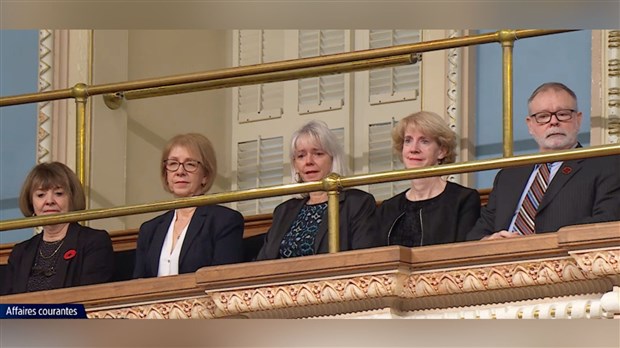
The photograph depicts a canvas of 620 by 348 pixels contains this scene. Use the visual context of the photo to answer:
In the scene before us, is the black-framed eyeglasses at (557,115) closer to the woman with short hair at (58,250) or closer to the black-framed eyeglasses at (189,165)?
the black-framed eyeglasses at (189,165)

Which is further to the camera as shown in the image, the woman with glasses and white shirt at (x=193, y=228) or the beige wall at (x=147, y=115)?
the beige wall at (x=147, y=115)

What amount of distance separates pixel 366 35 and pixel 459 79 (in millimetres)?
491

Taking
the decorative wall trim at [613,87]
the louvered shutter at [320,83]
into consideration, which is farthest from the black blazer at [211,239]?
the louvered shutter at [320,83]

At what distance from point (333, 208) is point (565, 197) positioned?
0.43m

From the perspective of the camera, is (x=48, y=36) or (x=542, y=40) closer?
(x=542, y=40)

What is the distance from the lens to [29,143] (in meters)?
4.25

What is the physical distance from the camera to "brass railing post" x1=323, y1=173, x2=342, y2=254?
2.41m

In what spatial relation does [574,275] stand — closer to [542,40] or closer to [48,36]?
[542,40]

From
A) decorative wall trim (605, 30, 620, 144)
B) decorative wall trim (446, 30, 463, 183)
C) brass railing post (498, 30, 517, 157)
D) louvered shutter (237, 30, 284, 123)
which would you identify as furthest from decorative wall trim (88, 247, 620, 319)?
louvered shutter (237, 30, 284, 123)

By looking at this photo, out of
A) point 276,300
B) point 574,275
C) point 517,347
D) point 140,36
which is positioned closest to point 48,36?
point 140,36

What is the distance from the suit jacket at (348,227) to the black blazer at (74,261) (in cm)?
43

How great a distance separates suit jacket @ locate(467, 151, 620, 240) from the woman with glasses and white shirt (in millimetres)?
548

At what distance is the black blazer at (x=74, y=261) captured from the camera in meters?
2.81

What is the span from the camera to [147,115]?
4.30 metres
